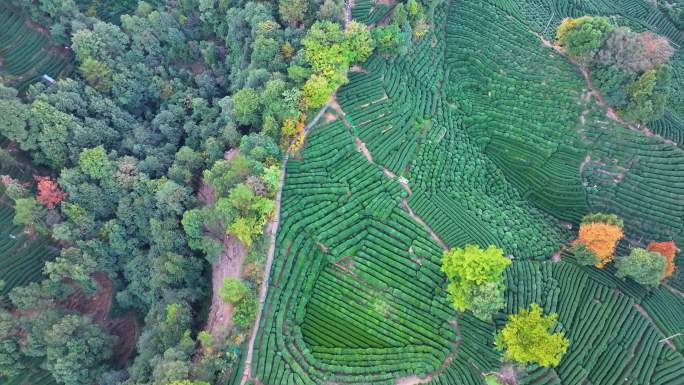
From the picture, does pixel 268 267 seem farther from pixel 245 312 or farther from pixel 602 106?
pixel 602 106

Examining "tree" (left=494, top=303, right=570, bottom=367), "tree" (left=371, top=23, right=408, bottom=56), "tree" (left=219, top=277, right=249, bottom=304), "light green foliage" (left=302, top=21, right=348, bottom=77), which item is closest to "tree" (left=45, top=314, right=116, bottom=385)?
"tree" (left=219, top=277, right=249, bottom=304)

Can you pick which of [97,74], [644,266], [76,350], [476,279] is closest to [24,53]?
[97,74]

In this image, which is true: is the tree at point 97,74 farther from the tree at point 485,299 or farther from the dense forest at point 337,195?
the tree at point 485,299

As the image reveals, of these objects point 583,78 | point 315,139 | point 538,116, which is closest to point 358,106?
point 315,139

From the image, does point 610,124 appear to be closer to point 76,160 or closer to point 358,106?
point 358,106

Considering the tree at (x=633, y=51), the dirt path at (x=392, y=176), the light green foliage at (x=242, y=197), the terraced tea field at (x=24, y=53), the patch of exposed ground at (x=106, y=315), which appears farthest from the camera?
the terraced tea field at (x=24, y=53)

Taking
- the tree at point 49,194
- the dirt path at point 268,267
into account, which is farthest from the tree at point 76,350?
the dirt path at point 268,267
